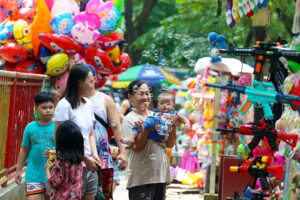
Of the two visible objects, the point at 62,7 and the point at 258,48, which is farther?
the point at 62,7

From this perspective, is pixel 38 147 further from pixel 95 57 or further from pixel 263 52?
pixel 263 52

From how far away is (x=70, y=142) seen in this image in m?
5.26

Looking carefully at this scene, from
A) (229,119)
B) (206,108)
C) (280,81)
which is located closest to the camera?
(280,81)

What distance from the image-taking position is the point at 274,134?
3562 millimetres

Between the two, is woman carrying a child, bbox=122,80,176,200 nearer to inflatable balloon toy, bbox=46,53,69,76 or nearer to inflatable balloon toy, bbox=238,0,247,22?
inflatable balloon toy, bbox=238,0,247,22

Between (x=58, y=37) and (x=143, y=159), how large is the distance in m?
3.35

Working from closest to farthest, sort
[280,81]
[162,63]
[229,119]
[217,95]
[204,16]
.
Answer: [280,81]
[162,63]
[217,95]
[229,119]
[204,16]

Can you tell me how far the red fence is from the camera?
7.44 metres

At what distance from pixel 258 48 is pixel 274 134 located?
532 mm

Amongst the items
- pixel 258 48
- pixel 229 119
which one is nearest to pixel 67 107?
pixel 258 48

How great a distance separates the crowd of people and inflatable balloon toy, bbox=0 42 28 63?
8.67 feet

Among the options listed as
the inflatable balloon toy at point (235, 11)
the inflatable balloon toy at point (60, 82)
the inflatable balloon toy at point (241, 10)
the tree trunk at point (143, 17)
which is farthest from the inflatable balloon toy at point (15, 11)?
the tree trunk at point (143, 17)

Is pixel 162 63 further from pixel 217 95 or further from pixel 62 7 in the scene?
pixel 217 95

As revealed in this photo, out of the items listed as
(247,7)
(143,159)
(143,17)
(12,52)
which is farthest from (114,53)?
(143,17)
